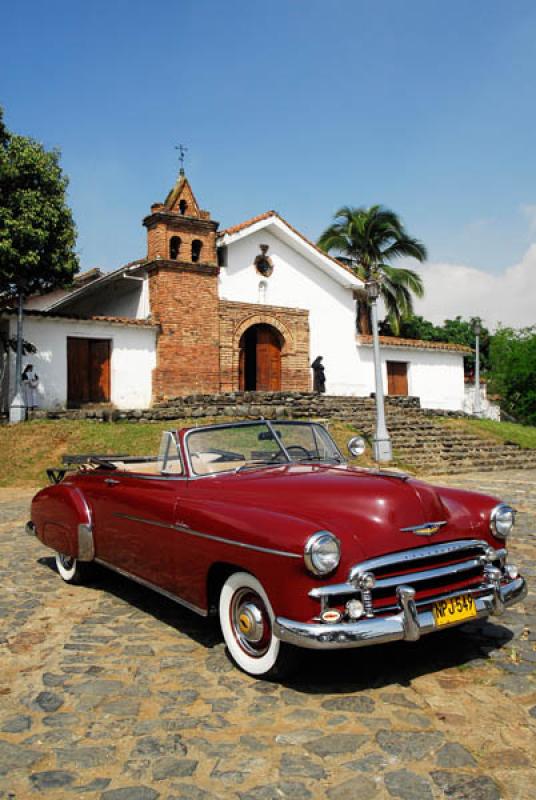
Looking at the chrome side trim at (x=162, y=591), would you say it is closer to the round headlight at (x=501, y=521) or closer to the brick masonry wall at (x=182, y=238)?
the round headlight at (x=501, y=521)

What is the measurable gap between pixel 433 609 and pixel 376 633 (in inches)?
16.6

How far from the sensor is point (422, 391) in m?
27.7

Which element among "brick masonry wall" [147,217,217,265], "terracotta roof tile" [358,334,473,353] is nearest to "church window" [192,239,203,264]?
"brick masonry wall" [147,217,217,265]

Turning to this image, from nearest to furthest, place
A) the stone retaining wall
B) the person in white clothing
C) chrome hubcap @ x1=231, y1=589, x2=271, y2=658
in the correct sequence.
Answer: chrome hubcap @ x1=231, y1=589, x2=271, y2=658
the stone retaining wall
the person in white clothing

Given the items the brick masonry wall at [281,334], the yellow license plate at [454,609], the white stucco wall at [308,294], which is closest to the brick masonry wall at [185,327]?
the brick masonry wall at [281,334]

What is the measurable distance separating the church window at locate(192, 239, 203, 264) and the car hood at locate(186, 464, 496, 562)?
60.5 ft

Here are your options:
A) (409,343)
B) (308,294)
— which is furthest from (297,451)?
(409,343)

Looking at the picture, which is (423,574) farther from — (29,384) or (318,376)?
(318,376)

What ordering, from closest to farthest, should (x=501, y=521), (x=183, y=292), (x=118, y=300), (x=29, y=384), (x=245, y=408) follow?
(x=501, y=521) → (x=29, y=384) → (x=245, y=408) → (x=183, y=292) → (x=118, y=300)

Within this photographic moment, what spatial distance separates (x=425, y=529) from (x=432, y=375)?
25490 mm

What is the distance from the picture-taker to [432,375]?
2802cm

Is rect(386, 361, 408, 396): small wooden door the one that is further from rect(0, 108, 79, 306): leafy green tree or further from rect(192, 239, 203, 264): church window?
rect(0, 108, 79, 306): leafy green tree

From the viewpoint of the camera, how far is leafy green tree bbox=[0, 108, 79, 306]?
15750mm

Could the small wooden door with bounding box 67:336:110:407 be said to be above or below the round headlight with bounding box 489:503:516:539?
above
